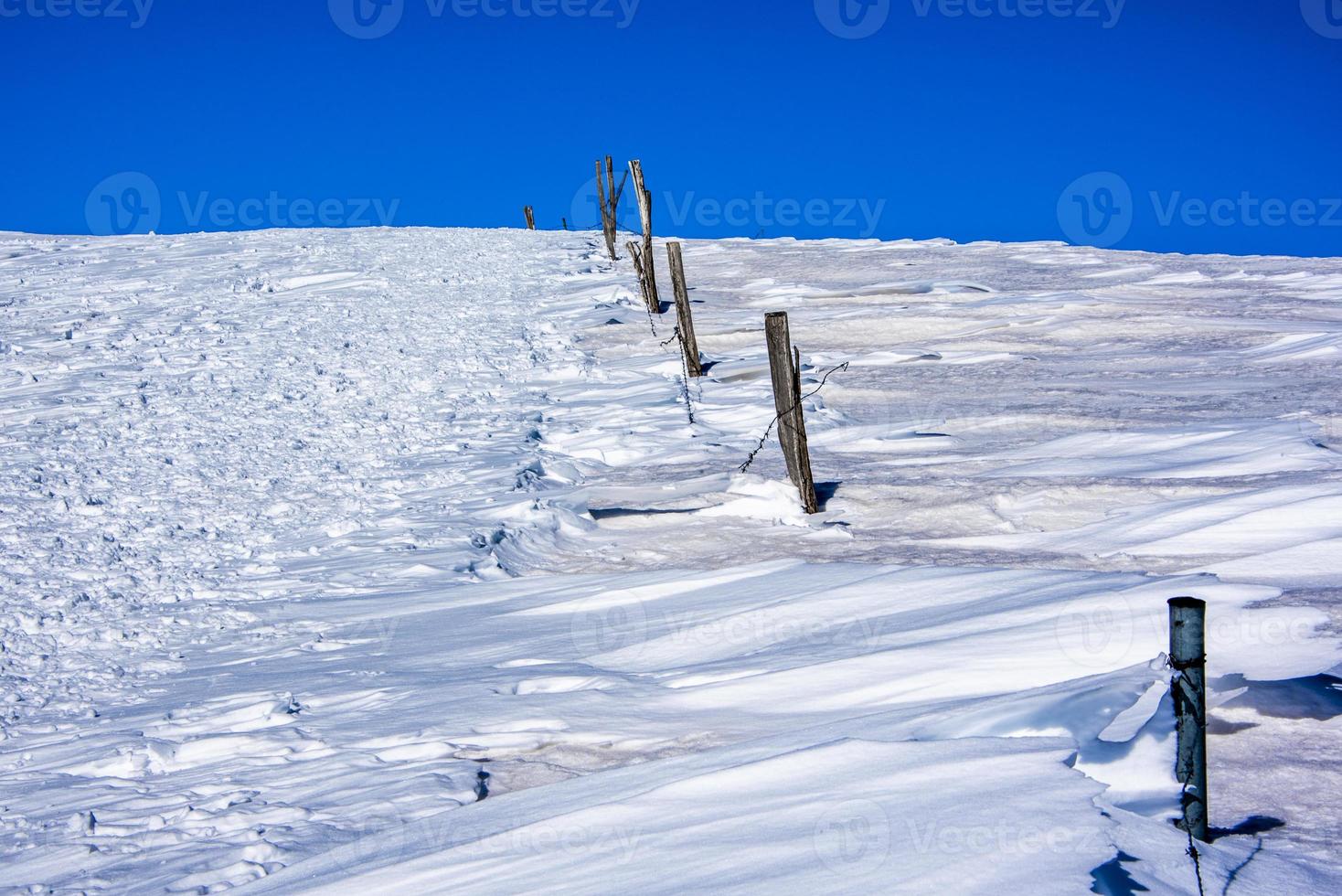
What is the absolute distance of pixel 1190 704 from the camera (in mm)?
2543

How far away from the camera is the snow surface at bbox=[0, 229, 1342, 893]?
283 cm

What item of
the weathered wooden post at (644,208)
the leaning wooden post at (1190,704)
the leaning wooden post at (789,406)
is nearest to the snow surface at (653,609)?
the leaning wooden post at (1190,704)

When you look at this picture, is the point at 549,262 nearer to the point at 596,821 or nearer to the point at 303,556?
the point at 303,556

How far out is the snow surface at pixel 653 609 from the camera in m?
2.83

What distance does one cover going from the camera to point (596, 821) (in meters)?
2.96

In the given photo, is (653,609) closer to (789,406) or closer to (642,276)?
(789,406)

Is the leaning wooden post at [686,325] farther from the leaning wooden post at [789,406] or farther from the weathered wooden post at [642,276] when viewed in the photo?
the leaning wooden post at [789,406]

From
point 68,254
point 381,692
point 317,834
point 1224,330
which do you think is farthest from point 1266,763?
point 68,254

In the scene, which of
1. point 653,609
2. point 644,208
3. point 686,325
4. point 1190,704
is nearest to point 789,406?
point 653,609

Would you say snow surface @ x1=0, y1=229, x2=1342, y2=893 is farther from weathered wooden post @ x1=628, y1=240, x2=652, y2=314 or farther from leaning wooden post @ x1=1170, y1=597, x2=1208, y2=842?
weathered wooden post @ x1=628, y1=240, x2=652, y2=314

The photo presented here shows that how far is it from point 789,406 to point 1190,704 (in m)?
4.31

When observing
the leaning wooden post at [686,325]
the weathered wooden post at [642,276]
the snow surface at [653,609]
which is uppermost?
the weathered wooden post at [642,276]

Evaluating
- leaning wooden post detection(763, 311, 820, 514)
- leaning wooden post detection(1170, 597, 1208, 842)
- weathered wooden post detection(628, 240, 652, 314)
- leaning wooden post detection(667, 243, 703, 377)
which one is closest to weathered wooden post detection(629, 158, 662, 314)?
weathered wooden post detection(628, 240, 652, 314)

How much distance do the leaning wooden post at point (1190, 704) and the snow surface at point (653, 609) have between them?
8 cm
